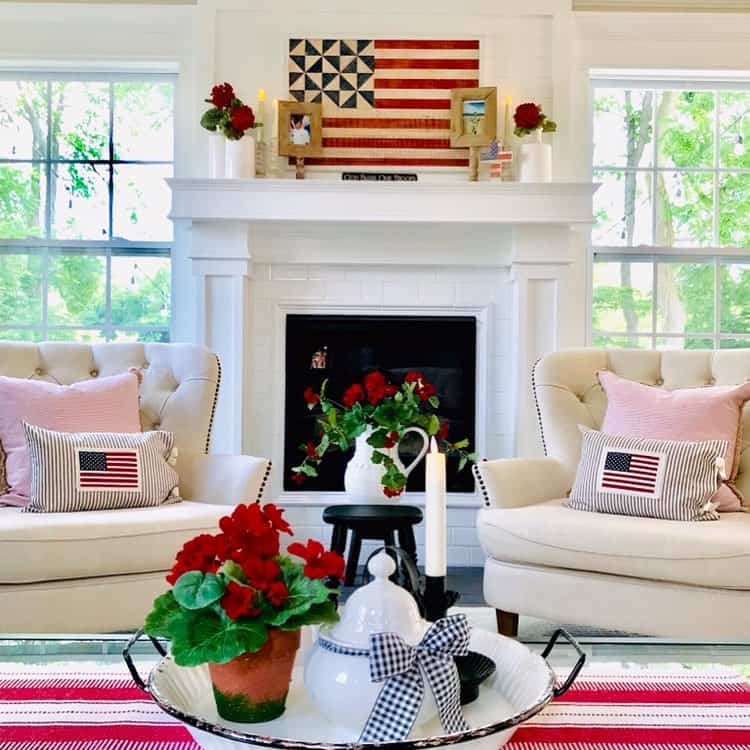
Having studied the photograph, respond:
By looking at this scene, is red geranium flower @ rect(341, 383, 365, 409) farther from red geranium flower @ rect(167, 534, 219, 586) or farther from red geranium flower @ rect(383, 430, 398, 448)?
red geranium flower @ rect(167, 534, 219, 586)

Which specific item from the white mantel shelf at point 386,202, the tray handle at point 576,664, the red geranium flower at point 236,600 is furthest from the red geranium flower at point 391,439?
the red geranium flower at point 236,600

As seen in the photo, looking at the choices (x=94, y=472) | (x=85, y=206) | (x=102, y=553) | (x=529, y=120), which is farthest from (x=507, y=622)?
(x=85, y=206)

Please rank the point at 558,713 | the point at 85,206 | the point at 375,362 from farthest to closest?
the point at 85,206 < the point at 375,362 < the point at 558,713

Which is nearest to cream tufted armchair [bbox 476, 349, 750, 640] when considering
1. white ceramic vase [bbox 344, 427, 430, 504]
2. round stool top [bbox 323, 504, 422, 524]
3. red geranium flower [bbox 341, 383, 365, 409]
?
round stool top [bbox 323, 504, 422, 524]

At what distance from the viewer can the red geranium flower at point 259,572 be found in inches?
39.4

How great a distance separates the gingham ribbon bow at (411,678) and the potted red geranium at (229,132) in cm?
310

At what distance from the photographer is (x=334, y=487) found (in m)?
4.04

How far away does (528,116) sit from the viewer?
12.4 ft

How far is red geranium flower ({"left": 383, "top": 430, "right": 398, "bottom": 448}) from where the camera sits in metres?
2.93

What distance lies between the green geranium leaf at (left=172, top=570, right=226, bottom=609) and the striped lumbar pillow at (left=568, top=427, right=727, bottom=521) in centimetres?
187

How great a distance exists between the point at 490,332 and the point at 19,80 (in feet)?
7.92

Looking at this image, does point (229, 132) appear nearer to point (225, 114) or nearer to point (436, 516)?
point (225, 114)

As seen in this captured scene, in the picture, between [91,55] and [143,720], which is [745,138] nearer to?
[91,55]

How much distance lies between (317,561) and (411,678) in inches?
6.9
